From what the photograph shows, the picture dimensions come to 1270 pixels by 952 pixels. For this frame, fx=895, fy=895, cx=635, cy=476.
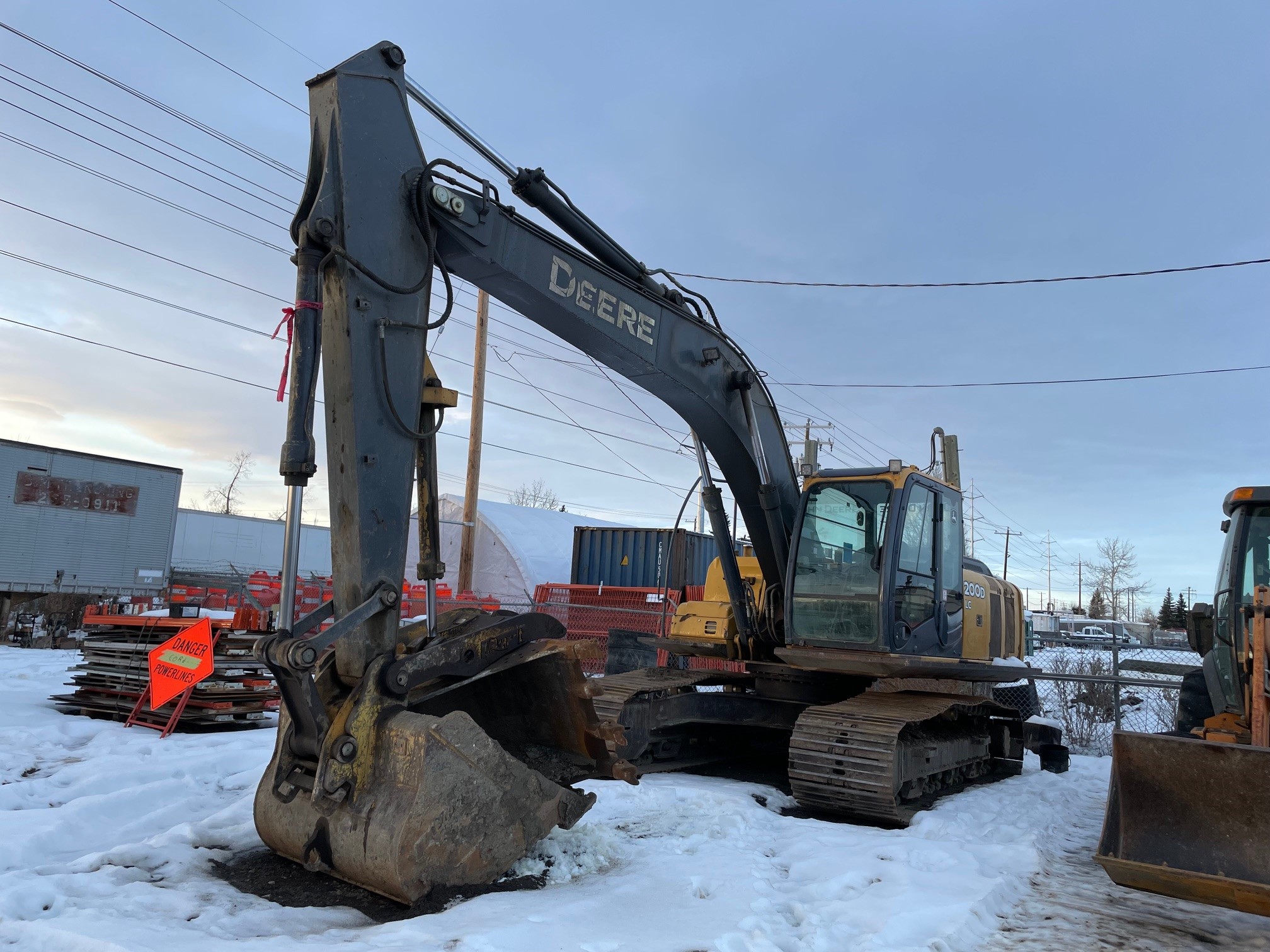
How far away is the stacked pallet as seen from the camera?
8.44 meters

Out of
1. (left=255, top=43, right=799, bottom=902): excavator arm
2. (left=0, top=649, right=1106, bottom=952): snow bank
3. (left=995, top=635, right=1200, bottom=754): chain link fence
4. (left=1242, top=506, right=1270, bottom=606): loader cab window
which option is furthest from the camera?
(left=995, top=635, right=1200, bottom=754): chain link fence

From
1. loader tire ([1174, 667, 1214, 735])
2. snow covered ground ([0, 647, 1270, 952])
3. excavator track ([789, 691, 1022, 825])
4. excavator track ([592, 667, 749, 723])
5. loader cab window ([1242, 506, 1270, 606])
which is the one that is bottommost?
snow covered ground ([0, 647, 1270, 952])

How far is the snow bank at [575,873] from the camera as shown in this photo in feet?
11.5

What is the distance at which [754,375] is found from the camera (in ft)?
23.2

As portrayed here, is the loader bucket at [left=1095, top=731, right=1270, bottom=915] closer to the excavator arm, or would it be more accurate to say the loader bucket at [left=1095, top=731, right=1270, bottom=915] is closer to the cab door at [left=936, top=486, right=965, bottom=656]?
the excavator arm

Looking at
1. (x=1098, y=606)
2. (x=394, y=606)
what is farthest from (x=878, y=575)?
(x=1098, y=606)

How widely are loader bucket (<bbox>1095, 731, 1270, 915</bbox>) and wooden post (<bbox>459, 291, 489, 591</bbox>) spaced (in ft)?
47.7

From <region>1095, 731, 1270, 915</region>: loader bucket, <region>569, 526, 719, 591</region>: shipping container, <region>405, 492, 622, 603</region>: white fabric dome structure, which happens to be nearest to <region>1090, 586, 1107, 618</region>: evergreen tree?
<region>405, 492, 622, 603</region>: white fabric dome structure

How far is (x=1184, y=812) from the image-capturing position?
14.7 ft

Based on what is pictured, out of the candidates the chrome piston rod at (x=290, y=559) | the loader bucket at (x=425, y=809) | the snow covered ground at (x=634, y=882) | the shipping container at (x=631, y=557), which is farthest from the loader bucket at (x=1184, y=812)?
the shipping container at (x=631, y=557)

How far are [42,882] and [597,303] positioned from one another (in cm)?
401

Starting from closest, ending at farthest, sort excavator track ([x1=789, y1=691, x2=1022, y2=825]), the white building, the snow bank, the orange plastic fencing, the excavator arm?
1. the snow bank
2. the excavator arm
3. excavator track ([x1=789, y1=691, x2=1022, y2=825])
4. the orange plastic fencing
5. the white building

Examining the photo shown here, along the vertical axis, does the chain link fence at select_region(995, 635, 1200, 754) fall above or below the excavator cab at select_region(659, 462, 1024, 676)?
below

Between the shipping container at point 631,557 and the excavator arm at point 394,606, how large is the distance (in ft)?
46.1
